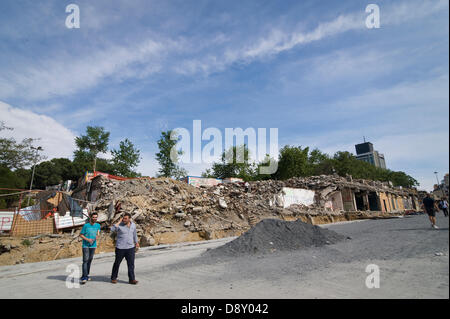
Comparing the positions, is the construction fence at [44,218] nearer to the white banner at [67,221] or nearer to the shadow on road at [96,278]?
the white banner at [67,221]

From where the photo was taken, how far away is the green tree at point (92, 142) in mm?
42719

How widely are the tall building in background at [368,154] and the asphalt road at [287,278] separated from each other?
17534cm

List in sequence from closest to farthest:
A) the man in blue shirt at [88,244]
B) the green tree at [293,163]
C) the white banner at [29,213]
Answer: the man in blue shirt at [88,244] → the white banner at [29,213] → the green tree at [293,163]

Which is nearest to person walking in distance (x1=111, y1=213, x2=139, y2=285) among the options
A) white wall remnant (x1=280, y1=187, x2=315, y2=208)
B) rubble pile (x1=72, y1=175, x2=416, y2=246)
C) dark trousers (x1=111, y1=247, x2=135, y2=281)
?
dark trousers (x1=111, y1=247, x2=135, y2=281)

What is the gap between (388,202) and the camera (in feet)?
131

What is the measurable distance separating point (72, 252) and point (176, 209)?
21.9 feet

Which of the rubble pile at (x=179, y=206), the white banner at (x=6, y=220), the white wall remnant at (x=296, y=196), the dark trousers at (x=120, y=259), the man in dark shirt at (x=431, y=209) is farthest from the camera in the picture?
the white wall remnant at (x=296, y=196)

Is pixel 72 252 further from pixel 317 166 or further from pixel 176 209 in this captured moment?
pixel 317 166

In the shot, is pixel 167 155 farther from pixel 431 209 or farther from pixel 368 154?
pixel 368 154

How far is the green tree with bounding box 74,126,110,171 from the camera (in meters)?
42.7

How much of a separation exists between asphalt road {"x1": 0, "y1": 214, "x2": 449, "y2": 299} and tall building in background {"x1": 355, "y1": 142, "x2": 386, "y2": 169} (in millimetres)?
175344

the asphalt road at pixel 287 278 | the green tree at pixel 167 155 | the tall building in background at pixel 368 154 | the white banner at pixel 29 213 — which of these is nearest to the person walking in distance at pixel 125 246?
the asphalt road at pixel 287 278

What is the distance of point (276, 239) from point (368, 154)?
180357mm
